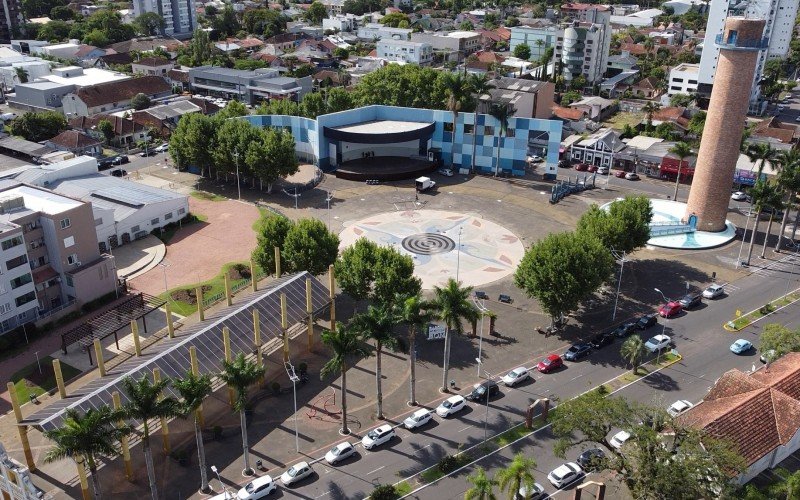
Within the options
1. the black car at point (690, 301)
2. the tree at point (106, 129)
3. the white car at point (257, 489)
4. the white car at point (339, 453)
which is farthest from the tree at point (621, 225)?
the tree at point (106, 129)

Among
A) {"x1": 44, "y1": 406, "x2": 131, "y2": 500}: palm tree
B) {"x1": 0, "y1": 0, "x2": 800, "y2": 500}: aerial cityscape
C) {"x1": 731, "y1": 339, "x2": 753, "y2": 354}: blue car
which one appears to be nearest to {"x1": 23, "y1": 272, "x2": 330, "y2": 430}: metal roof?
{"x1": 0, "y1": 0, "x2": 800, "y2": 500}: aerial cityscape

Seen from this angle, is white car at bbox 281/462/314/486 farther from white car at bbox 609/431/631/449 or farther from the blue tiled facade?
the blue tiled facade

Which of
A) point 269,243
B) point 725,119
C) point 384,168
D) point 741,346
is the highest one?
point 725,119

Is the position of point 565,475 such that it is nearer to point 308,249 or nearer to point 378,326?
point 378,326

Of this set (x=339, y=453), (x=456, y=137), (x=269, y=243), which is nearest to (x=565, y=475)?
(x=339, y=453)

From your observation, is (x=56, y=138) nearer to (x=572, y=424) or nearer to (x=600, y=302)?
(x=600, y=302)

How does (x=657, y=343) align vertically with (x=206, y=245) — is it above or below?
above

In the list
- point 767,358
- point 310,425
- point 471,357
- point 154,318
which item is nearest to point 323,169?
point 154,318
